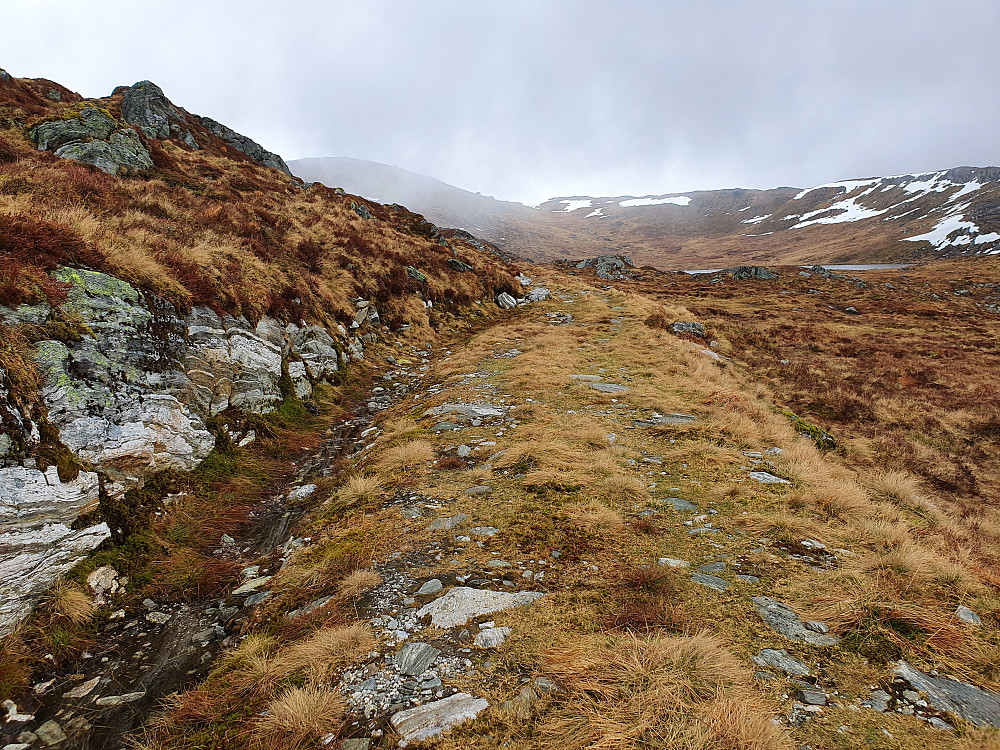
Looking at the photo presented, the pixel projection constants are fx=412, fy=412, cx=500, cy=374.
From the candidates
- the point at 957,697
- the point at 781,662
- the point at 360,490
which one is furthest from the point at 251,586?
the point at 957,697

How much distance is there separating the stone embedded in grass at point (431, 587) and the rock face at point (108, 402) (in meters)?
4.11

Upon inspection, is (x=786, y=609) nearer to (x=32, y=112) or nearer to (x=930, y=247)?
(x=32, y=112)

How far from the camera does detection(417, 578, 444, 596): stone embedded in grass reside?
4.54m

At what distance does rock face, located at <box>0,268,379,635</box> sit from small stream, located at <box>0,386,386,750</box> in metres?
0.86

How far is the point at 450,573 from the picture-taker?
4.84m

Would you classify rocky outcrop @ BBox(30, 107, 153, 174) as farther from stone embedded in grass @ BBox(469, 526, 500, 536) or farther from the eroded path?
stone embedded in grass @ BBox(469, 526, 500, 536)

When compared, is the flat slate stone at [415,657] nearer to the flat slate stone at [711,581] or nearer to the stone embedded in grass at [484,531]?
the stone embedded in grass at [484,531]

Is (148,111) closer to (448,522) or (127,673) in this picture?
(127,673)

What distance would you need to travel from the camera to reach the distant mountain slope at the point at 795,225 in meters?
108

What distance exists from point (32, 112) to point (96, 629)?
2528cm

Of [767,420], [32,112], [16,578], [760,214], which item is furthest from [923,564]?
[760,214]

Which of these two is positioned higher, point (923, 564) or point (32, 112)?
point (32, 112)

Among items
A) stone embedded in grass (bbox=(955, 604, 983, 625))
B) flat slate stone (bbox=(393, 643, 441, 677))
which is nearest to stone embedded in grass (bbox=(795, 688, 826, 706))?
stone embedded in grass (bbox=(955, 604, 983, 625))

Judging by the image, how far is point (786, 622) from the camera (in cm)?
397
